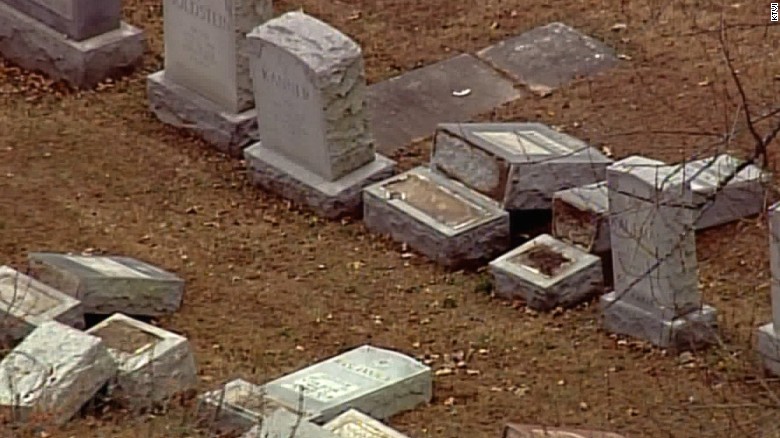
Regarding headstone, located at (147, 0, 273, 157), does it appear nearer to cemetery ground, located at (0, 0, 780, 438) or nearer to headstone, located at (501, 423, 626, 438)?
cemetery ground, located at (0, 0, 780, 438)

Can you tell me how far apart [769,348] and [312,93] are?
247cm

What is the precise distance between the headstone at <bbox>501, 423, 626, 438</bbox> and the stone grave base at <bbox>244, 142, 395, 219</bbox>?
8.63 feet

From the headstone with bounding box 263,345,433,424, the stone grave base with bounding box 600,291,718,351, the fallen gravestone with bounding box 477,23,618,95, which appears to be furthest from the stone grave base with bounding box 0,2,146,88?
the stone grave base with bounding box 600,291,718,351

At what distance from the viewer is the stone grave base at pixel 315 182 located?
8.96 metres

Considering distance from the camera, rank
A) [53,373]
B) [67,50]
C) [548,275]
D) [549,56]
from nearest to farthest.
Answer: [53,373] < [548,275] < [67,50] < [549,56]

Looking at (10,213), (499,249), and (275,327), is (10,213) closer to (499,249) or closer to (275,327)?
(275,327)

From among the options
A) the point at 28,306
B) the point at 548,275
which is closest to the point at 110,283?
the point at 28,306

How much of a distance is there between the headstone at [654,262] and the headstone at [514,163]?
2.59 feet

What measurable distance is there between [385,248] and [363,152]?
0.56 m

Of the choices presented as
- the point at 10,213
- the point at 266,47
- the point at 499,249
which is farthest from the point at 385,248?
the point at 10,213

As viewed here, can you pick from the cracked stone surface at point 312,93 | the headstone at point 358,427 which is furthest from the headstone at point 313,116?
the headstone at point 358,427

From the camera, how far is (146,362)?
22.7 ft

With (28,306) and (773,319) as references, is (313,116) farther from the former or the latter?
(773,319)

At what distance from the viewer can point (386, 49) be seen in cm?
1065
